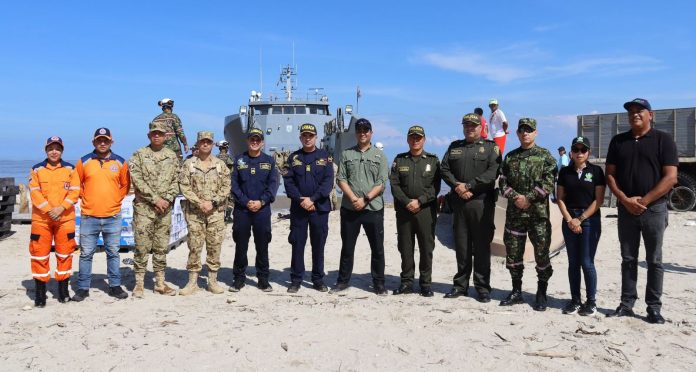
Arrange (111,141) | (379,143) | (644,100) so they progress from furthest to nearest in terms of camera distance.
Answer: (379,143) < (111,141) < (644,100)

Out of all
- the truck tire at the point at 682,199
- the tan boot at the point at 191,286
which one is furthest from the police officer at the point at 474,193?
the truck tire at the point at 682,199

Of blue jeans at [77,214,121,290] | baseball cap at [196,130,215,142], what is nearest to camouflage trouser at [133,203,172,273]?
blue jeans at [77,214,121,290]

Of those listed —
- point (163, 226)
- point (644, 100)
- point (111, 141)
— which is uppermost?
point (644, 100)

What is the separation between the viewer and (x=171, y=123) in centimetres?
768

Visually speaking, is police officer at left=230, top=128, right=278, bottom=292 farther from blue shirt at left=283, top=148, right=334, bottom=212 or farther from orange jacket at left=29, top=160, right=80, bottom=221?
orange jacket at left=29, top=160, right=80, bottom=221

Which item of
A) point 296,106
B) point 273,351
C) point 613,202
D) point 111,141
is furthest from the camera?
point 296,106

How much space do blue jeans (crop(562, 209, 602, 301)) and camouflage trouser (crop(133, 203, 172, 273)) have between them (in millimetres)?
4020

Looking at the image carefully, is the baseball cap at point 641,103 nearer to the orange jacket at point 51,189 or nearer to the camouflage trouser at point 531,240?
the camouflage trouser at point 531,240

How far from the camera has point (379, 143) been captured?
1320 cm

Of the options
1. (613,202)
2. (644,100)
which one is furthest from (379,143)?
(644,100)

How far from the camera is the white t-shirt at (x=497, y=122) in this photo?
350 inches

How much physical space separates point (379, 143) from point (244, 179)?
7.93 metres

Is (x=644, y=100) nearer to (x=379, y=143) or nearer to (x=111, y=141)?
(x=111, y=141)

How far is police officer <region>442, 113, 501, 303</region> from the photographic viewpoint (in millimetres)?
4977
